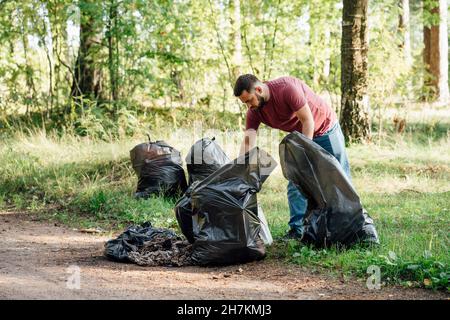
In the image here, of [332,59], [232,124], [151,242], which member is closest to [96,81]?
[232,124]

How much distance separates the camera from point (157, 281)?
14.8ft

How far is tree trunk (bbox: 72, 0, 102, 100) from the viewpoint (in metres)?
11.3

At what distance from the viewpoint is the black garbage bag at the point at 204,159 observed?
719 centimetres

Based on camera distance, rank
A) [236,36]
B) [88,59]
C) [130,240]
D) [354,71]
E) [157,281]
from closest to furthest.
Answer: [157,281] → [130,240] → [354,71] → [88,59] → [236,36]

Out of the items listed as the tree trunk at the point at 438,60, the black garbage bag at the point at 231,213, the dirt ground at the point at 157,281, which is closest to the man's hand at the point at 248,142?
the black garbage bag at the point at 231,213

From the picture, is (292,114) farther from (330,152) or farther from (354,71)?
(354,71)

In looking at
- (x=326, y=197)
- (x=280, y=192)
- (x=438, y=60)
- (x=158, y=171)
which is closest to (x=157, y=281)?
(x=326, y=197)

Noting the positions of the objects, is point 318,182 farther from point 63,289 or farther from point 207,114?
point 207,114

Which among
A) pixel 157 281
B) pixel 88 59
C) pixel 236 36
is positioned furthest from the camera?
pixel 236 36

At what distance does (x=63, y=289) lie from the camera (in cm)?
426

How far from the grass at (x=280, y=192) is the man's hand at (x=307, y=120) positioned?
3.07 feet

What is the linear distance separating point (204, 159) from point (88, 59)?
5.48m

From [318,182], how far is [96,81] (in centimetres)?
844

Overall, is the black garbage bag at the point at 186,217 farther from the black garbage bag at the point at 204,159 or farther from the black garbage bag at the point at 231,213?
the black garbage bag at the point at 204,159
